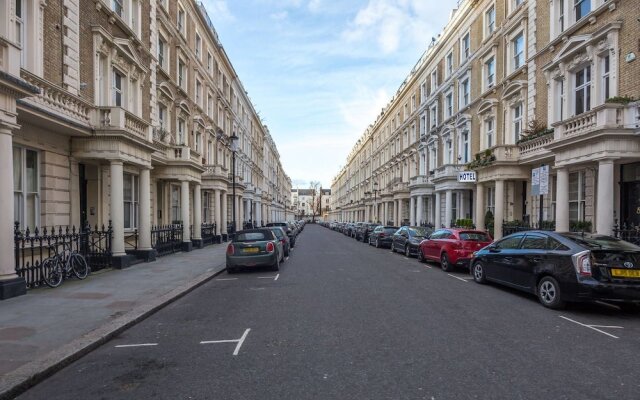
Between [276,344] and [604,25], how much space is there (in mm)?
15167

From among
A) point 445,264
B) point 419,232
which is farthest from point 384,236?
point 445,264

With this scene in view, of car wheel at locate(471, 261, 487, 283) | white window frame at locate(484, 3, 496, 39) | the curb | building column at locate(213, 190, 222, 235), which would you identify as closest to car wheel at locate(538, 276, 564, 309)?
car wheel at locate(471, 261, 487, 283)

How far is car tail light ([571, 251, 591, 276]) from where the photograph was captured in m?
7.14

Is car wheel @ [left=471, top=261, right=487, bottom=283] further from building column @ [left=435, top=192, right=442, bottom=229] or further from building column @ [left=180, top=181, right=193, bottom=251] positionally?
building column @ [left=435, top=192, right=442, bottom=229]

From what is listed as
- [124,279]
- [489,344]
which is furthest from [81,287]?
[489,344]

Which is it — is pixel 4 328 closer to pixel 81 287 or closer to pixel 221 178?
pixel 81 287

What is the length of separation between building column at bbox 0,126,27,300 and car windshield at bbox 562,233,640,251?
36.6 ft

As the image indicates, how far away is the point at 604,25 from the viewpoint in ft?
44.8

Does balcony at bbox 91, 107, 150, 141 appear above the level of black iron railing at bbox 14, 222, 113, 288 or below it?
above

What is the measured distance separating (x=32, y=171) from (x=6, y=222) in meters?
3.32

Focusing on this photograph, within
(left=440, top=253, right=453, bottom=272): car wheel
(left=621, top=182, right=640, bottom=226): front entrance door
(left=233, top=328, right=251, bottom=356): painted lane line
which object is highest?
(left=621, top=182, right=640, bottom=226): front entrance door

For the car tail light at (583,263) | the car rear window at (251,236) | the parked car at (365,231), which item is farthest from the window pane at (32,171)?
the parked car at (365,231)

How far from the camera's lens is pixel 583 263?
23.6 feet

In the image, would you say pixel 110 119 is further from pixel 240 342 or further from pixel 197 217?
pixel 197 217
